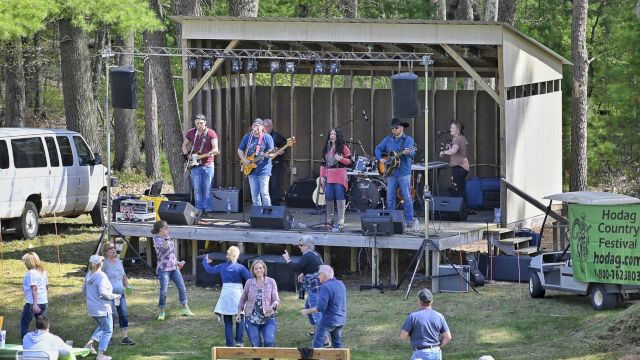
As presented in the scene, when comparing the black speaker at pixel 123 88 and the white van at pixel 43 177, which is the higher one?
the black speaker at pixel 123 88

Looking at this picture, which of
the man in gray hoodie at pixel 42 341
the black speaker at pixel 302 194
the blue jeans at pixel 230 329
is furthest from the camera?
the black speaker at pixel 302 194

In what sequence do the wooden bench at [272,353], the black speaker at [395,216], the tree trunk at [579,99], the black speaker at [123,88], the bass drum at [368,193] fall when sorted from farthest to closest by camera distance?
the tree trunk at [579,99] < the bass drum at [368,193] < the black speaker at [123,88] < the black speaker at [395,216] < the wooden bench at [272,353]

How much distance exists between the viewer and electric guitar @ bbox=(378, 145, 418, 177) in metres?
18.8

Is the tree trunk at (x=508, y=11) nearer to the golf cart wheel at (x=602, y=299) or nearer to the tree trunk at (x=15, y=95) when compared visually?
the tree trunk at (x=15, y=95)

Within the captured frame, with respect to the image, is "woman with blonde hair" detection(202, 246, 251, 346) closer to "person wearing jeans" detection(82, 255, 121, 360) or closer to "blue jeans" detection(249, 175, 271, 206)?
"person wearing jeans" detection(82, 255, 121, 360)

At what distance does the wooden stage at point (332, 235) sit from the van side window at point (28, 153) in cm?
295

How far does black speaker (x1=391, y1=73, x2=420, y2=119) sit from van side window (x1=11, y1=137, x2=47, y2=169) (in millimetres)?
7315

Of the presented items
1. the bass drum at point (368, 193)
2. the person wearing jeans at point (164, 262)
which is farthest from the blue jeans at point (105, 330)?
the bass drum at point (368, 193)

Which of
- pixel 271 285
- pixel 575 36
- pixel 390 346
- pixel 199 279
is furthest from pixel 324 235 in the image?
pixel 575 36

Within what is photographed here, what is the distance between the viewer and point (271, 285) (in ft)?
44.4

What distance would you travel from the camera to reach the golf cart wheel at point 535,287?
674 inches

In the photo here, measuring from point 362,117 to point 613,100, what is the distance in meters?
6.70

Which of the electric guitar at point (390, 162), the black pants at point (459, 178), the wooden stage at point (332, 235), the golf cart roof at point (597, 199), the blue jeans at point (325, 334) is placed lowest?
the blue jeans at point (325, 334)

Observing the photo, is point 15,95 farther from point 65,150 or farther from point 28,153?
point 28,153
